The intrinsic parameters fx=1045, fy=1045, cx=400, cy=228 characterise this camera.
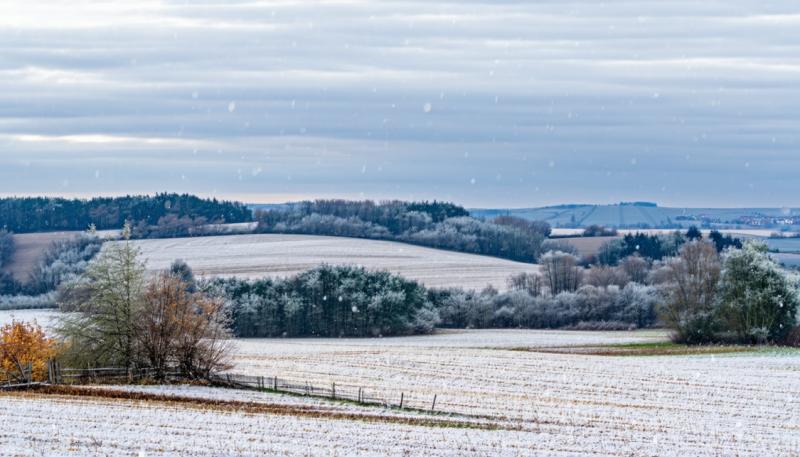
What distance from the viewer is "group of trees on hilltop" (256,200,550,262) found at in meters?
159

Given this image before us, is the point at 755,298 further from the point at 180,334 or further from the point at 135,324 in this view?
the point at 135,324

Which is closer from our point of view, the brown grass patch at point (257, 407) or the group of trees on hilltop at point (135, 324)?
the brown grass patch at point (257, 407)

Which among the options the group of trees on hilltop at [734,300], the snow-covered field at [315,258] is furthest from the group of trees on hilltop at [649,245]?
the group of trees on hilltop at [734,300]

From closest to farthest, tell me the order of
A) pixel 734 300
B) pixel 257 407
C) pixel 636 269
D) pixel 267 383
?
1. pixel 257 407
2. pixel 267 383
3. pixel 734 300
4. pixel 636 269

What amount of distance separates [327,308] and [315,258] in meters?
39.1

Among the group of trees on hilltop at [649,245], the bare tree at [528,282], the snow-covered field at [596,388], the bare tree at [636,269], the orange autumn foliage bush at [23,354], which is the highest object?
the group of trees on hilltop at [649,245]

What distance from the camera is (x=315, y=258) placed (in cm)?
13638

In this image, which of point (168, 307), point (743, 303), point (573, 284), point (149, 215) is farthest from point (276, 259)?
point (168, 307)

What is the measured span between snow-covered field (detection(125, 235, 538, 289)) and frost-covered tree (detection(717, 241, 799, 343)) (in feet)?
128

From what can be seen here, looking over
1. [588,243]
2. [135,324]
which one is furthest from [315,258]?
[135,324]

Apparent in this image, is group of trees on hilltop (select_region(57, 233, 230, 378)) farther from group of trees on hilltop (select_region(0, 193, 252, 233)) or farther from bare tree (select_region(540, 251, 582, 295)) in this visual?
group of trees on hilltop (select_region(0, 193, 252, 233))

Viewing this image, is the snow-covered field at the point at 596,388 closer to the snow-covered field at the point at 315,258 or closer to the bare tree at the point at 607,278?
the bare tree at the point at 607,278

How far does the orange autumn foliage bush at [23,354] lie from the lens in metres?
48.8

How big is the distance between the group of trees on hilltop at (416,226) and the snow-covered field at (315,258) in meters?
5.67
